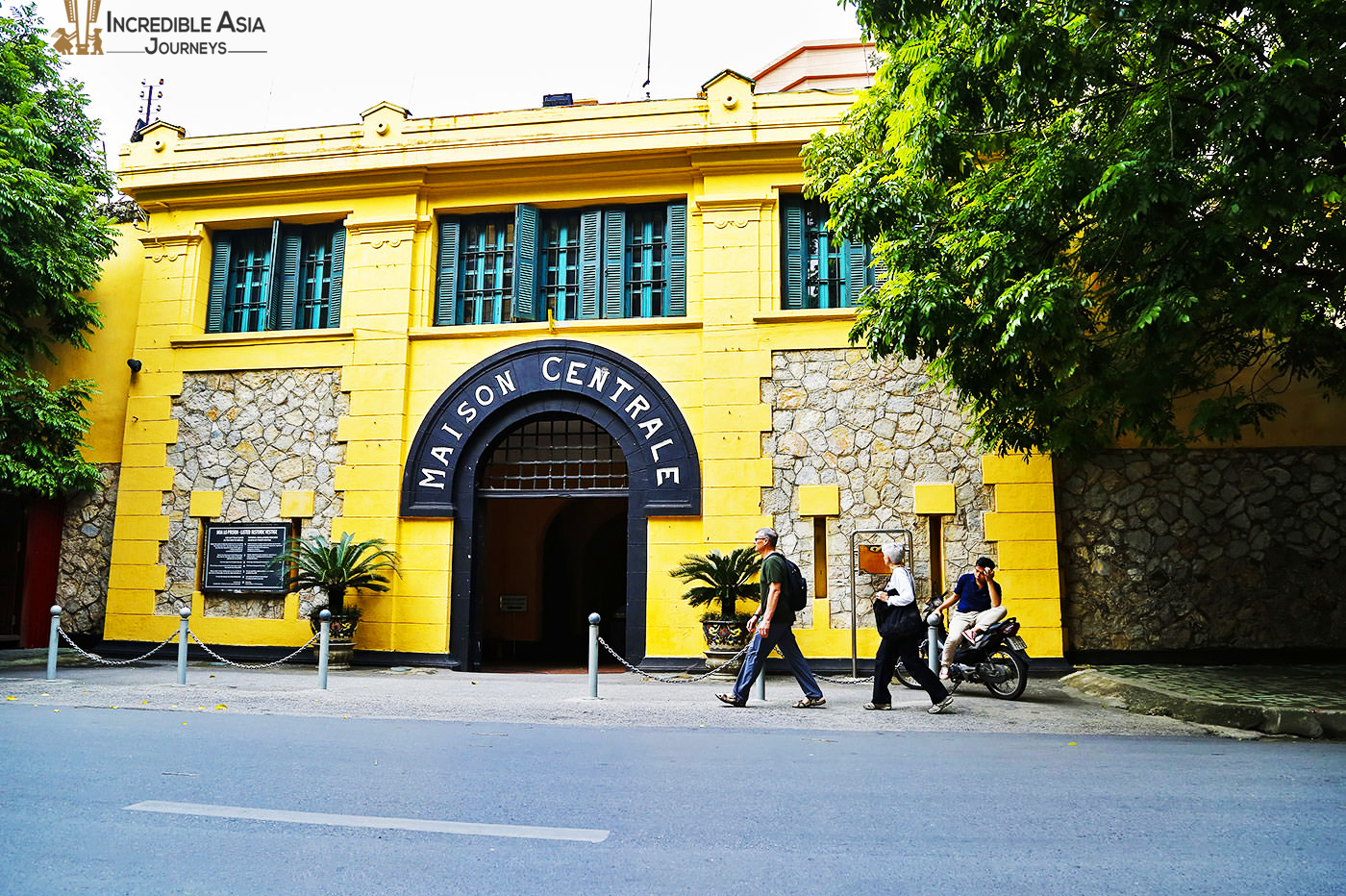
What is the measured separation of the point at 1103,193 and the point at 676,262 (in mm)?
7927

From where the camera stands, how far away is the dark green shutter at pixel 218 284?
16.3 meters

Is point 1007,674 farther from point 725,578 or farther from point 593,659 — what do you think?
point 593,659

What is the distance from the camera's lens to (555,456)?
1582 cm

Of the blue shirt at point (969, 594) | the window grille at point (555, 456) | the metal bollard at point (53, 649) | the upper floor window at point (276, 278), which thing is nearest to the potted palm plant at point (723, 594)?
the window grille at point (555, 456)

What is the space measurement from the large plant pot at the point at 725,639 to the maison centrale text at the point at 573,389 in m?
2.49

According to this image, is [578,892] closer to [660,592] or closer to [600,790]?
[600,790]

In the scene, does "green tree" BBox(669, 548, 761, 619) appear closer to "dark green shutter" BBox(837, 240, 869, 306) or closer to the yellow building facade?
the yellow building facade

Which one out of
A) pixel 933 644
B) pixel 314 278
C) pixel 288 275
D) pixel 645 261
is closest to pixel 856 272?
pixel 645 261

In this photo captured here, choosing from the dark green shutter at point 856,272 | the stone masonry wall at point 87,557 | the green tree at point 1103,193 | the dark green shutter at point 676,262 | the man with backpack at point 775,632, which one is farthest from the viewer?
the stone masonry wall at point 87,557

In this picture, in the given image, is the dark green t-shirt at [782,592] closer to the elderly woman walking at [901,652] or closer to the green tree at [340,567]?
the elderly woman walking at [901,652]

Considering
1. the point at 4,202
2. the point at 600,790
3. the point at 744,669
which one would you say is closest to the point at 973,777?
the point at 600,790

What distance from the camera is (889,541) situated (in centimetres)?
1348

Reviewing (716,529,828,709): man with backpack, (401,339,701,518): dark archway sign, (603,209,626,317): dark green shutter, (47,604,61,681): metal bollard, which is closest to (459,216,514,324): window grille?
(401,339,701,518): dark archway sign

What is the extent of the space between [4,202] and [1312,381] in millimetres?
19027
